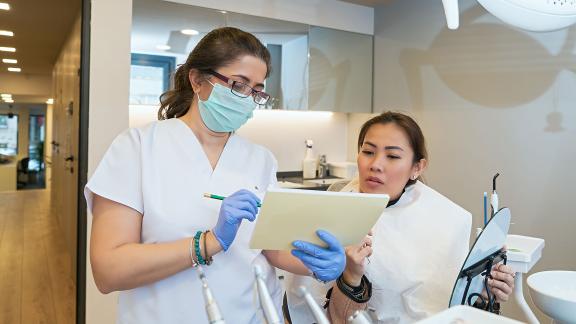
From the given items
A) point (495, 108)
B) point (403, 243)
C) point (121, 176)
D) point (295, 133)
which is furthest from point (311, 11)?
point (121, 176)

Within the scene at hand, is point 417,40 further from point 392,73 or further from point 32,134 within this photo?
point 32,134

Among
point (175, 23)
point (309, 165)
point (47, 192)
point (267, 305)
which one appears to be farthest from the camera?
point (47, 192)

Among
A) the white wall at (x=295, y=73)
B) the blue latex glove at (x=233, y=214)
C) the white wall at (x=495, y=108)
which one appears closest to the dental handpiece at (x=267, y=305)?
the blue latex glove at (x=233, y=214)

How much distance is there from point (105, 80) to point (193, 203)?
1.65 metres

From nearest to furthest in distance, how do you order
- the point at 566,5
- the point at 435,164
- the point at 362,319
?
the point at 362,319 < the point at 566,5 < the point at 435,164

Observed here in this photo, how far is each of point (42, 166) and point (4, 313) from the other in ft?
32.3

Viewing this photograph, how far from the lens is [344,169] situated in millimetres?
3580

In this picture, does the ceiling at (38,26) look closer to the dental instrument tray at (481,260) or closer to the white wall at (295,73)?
the white wall at (295,73)

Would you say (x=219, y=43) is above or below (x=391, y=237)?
above

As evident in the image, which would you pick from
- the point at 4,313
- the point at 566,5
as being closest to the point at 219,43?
the point at 566,5

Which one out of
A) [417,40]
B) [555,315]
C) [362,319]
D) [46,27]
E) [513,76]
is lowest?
[555,315]

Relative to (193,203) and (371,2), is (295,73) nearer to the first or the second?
(371,2)

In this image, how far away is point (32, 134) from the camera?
1215cm

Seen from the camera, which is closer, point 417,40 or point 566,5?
point 566,5
